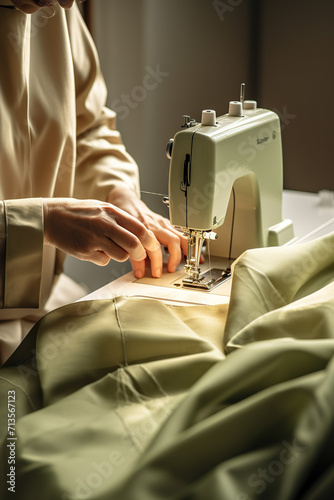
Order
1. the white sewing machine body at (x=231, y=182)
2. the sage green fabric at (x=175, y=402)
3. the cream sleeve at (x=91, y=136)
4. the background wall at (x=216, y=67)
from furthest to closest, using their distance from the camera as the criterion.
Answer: the background wall at (x=216, y=67) < the cream sleeve at (x=91, y=136) < the white sewing machine body at (x=231, y=182) < the sage green fabric at (x=175, y=402)

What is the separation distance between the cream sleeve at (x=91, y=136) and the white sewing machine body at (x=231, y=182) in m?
0.34

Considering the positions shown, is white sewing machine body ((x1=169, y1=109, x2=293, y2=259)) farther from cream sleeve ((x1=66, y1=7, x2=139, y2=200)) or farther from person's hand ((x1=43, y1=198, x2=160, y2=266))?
cream sleeve ((x1=66, y1=7, x2=139, y2=200))

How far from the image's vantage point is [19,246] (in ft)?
4.08

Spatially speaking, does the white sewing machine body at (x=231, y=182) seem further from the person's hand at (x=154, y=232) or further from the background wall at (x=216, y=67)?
the background wall at (x=216, y=67)

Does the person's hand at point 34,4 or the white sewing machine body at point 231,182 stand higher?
the person's hand at point 34,4

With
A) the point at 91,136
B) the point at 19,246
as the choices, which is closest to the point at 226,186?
the point at 19,246

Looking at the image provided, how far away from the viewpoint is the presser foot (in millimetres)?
A: 1493

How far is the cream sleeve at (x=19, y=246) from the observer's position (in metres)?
1.24

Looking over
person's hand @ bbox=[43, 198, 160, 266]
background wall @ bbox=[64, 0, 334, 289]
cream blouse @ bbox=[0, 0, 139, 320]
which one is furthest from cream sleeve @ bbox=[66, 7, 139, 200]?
background wall @ bbox=[64, 0, 334, 289]

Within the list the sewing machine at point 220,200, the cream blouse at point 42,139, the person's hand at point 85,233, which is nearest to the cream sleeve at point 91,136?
the cream blouse at point 42,139

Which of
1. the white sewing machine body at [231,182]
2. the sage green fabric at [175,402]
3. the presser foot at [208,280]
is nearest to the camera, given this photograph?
the sage green fabric at [175,402]

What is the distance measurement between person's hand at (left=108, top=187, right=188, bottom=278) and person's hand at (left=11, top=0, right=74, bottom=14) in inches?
20.6

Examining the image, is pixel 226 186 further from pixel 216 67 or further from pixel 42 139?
pixel 216 67

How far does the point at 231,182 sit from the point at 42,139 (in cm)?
50
